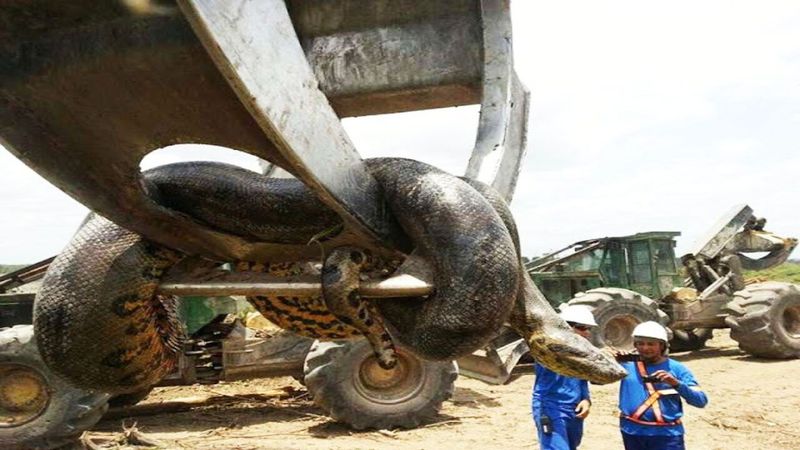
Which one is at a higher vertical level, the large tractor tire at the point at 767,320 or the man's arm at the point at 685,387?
the large tractor tire at the point at 767,320

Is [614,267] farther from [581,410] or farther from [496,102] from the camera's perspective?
[496,102]

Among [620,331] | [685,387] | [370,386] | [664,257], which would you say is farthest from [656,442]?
[664,257]

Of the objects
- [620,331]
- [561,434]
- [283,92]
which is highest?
[283,92]

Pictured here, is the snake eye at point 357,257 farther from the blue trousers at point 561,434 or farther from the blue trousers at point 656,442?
the blue trousers at point 561,434

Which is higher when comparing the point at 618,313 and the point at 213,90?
the point at 618,313

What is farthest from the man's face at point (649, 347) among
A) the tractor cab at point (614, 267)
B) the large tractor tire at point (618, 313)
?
the tractor cab at point (614, 267)

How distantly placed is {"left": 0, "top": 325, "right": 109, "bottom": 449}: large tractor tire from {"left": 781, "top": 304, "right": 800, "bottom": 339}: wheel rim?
13.0 metres

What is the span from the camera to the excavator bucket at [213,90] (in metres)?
1.46

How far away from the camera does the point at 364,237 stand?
73.7 inches

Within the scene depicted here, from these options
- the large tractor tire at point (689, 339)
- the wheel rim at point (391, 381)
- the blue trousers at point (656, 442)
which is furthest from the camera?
the large tractor tire at point (689, 339)

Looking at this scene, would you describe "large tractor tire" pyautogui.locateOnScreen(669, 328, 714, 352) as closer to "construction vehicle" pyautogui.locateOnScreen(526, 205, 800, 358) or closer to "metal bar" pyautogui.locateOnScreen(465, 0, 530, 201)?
"construction vehicle" pyautogui.locateOnScreen(526, 205, 800, 358)

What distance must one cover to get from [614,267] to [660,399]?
10.8 metres

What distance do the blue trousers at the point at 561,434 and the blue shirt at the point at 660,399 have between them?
0.56 m

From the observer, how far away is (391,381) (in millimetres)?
9578
